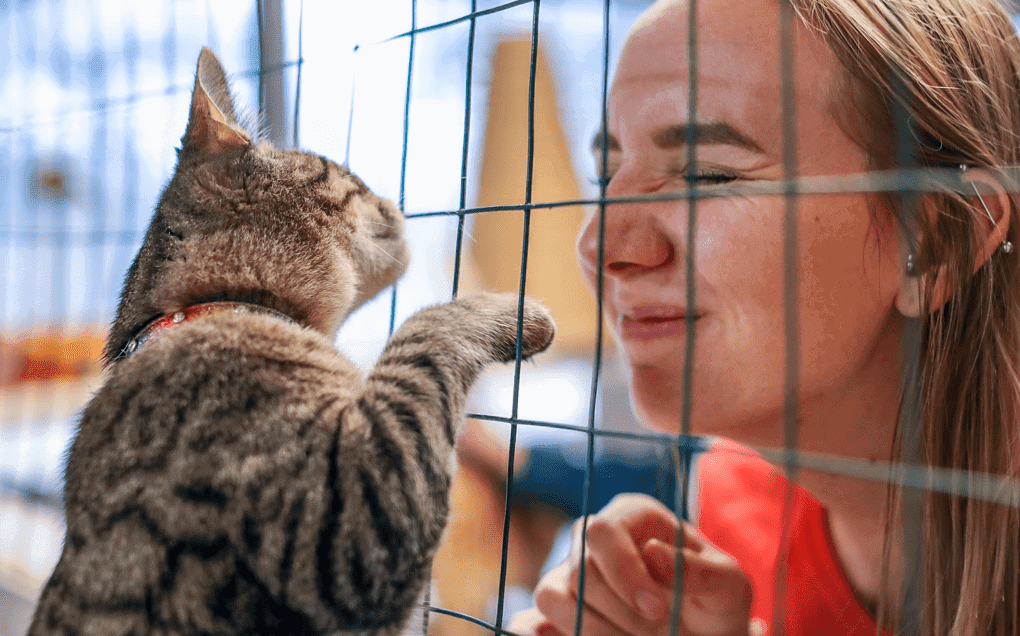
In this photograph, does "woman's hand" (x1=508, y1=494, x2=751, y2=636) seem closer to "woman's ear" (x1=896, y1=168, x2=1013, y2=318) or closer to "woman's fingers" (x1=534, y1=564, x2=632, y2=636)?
"woman's fingers" (x1=534, y1=564, x2=632, y2=636)

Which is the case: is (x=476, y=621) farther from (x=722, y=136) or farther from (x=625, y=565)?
(x=722, y=136)

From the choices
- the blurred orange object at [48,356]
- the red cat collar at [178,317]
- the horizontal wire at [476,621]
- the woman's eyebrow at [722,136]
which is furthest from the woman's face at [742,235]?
the blurred orange object at [48,356]

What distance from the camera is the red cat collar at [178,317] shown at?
32.2 inches

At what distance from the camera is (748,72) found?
69cm

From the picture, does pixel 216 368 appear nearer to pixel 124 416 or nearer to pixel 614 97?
pixel 124 416

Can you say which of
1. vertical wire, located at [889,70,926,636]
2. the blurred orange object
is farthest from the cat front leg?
the blurred orange object

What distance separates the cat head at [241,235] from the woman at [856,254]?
0.40 metres

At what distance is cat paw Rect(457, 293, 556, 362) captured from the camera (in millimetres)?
840

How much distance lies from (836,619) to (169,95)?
58.6 inches

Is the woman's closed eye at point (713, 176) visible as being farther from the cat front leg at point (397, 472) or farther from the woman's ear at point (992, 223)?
the cat front leg at point (397, 472)

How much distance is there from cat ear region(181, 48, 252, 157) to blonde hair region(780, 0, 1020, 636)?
0.78 metres

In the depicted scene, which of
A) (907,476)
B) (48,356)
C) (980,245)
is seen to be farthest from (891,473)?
(48,356)

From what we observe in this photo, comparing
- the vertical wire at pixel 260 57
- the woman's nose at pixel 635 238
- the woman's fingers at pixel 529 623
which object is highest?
the vertical wire at pixel 260 57

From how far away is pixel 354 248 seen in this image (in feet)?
3.23
